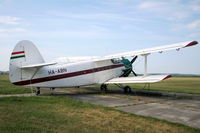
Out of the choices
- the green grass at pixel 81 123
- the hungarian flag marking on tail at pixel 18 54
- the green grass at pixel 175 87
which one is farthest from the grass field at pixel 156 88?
the green grass at pixel 81 123

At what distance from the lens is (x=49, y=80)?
1600cm

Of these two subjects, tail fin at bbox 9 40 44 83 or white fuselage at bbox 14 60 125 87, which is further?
white fuselage at bbox 14 60 125 87

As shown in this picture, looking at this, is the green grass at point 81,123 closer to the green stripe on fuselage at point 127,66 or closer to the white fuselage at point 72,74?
the white fuselage at point 72,74

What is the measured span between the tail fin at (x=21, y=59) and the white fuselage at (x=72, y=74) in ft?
0.64

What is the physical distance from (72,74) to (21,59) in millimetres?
4091

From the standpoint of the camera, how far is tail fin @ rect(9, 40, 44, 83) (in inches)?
580

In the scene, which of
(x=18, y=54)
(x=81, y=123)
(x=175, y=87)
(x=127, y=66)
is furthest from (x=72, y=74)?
(x=175, y=87)

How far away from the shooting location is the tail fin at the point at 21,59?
1472cm

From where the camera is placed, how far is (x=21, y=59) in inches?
593

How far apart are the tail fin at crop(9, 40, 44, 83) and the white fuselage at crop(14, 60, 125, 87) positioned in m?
0.19

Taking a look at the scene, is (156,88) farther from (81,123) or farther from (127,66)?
(81,123)

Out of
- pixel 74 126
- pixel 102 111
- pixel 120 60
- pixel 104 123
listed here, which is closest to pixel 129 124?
pixel 104 123

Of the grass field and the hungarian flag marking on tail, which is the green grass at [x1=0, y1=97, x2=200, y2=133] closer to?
the hungarian flag marking on tail

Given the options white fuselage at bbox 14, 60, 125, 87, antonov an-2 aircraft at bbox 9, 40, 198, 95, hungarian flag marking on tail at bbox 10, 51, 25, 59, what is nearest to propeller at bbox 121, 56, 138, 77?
white fuselage at bbox 14, 60, 125, 87
